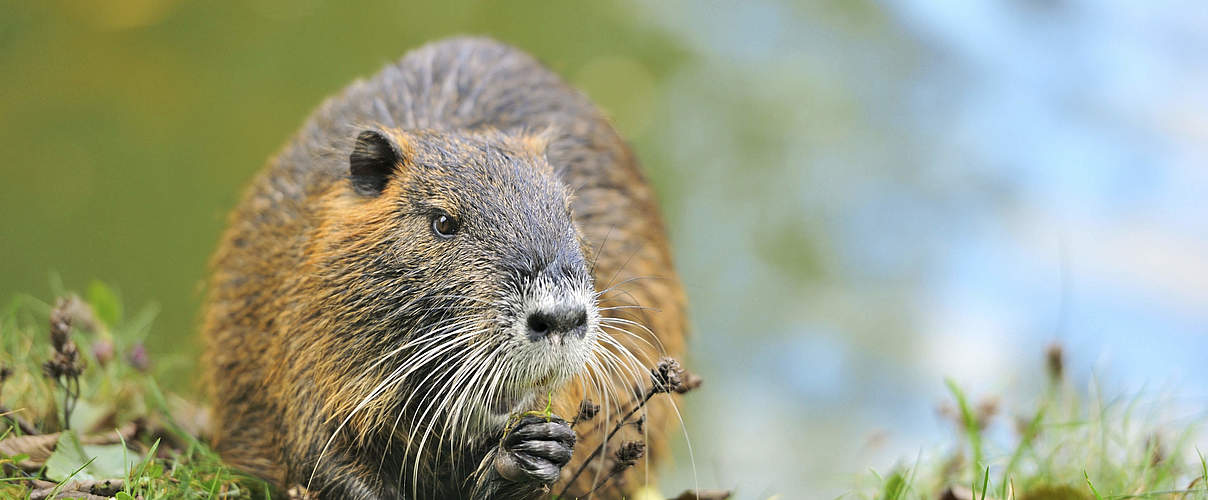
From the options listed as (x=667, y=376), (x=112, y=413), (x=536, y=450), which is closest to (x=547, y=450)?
(x=536, y=450)

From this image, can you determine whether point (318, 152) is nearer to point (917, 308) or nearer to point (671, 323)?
point (671, 323)

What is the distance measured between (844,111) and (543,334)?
718 centimetres

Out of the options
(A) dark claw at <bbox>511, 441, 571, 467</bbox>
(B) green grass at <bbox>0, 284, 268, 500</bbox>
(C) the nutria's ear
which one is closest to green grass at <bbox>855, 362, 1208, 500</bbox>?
(A) dark claw at <bbox>511, 441, 571, 467</bbox>

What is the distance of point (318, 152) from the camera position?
10.3 ft

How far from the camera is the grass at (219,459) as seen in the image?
2.81m

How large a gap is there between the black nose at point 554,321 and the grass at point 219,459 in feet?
2.08

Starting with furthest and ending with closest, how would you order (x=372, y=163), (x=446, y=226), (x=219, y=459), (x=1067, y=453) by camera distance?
1. (x=1067, y=453)
2. (x=219, y=459)
3. (x=372, y=163)
4. (x=446, y=226)

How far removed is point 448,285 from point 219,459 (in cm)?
119

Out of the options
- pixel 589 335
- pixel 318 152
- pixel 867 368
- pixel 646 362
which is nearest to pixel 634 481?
pixel 646 362

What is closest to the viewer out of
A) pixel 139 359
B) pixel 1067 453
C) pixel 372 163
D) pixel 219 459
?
pixel 372 163

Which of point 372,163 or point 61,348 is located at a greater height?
point 372,163

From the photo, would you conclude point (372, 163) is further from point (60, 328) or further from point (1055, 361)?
point (1055, 361)

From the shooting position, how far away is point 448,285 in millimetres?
2443

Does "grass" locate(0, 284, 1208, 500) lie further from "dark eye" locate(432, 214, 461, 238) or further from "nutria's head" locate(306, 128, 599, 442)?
"dark eye" locate(432, 214, 461, 238)
